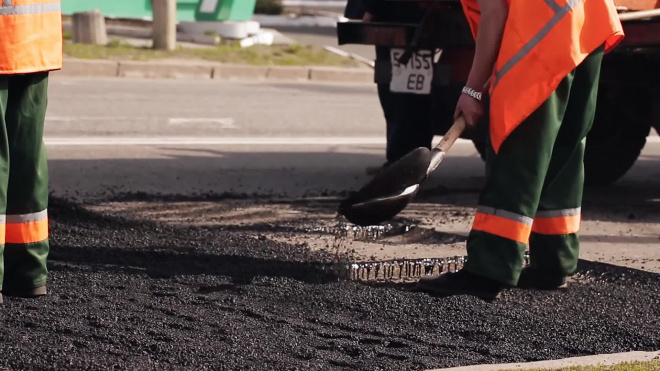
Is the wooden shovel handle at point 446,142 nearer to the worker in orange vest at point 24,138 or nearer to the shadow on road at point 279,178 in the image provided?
the worker in orange vest at point 24,138

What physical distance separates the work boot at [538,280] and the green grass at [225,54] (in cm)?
1131

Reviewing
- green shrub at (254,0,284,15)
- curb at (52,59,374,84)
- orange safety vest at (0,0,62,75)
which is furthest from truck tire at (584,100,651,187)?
green shrub at (254,0,284,15)

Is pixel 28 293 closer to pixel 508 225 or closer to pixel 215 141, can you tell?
pixel 508 225

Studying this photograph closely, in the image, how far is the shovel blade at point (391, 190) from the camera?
4.44 meters

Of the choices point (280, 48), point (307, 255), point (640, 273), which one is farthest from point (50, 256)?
point (280, 48)

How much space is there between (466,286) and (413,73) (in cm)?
253

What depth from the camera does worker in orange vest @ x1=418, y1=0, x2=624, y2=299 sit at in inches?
168

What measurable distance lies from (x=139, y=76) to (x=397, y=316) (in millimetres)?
11303

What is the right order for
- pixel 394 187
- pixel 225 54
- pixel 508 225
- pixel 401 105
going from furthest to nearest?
pixel 225 54 → pixel 401 105 → pixel 394 187 → pixel 508 225

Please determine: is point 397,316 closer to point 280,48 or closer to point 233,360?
point 233,360

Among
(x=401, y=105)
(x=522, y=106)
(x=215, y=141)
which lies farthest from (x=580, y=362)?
(x=215, y=141)

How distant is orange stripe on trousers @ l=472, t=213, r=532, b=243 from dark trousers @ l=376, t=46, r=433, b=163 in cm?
262

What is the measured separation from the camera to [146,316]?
13.2 feet

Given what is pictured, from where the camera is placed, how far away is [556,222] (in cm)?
459
